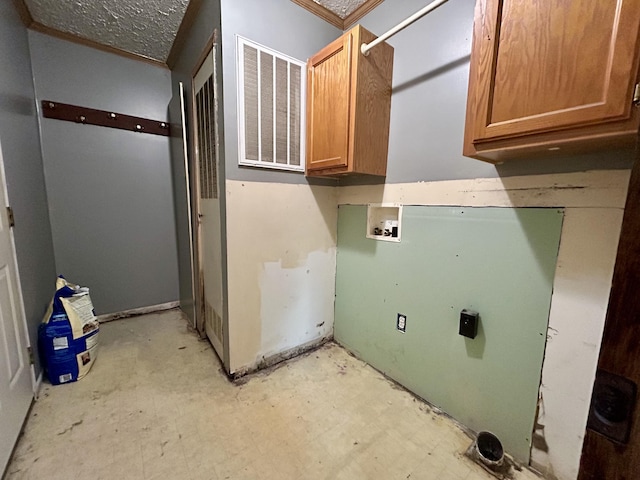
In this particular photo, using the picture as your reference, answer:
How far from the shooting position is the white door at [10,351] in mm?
1170

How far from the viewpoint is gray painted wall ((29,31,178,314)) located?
7.14 ft

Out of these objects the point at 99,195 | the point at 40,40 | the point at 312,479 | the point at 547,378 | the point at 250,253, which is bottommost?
the point at 312,479

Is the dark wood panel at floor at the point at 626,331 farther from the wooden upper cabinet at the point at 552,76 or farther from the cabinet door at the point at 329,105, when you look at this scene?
the cabinet door at the point at 329,105

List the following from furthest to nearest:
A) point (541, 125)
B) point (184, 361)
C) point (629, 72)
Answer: point (184, 361), point (541, 125), point (629, 72)

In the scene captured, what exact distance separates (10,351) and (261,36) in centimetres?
217

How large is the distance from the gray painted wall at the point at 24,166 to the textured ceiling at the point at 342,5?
6.31ft

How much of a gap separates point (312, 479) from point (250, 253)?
121cm

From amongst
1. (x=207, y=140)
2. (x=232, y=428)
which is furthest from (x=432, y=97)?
(x=232, y=428)

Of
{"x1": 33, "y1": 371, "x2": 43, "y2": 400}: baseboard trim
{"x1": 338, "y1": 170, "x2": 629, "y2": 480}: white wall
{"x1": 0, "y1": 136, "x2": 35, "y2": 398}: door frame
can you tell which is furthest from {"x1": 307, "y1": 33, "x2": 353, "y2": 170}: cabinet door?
{"x1": 33, "y1": 371, "x2": 43, "y2": 400}: baseboard trim

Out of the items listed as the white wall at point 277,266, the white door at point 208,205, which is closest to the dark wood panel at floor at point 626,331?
the white wall at point 277,266

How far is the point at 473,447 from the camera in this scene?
130cm

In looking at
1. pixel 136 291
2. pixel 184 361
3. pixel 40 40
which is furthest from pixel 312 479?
pixel 40 40

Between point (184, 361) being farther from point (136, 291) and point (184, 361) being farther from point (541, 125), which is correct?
point (541, 125)

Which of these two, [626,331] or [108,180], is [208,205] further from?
[626,331]
